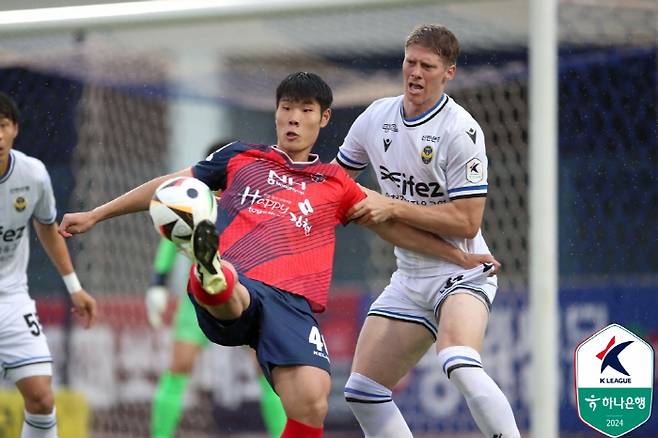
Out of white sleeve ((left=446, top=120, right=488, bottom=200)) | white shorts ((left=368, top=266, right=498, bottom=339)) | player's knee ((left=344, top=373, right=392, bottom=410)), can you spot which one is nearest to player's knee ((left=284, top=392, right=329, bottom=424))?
player's knee ((left=344, top=373, right=392, bottom=410))

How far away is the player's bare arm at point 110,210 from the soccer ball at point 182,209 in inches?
19.5

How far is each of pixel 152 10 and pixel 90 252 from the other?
11.8ft

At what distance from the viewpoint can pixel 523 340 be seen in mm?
9000

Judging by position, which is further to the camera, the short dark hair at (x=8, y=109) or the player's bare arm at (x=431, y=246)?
the short dark hair at (x=8, y=109)

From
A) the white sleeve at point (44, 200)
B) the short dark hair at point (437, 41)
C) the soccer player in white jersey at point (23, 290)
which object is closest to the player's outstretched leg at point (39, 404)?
the soccer player in white jersey at point (23, 290)

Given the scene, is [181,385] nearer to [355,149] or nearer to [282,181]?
[355,149]

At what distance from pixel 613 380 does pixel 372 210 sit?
1458 mm

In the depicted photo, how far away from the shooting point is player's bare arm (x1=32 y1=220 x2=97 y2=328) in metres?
5.93

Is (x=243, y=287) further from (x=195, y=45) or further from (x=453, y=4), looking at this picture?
(x=195, y=45)

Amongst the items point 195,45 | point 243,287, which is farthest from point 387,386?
point 195,45

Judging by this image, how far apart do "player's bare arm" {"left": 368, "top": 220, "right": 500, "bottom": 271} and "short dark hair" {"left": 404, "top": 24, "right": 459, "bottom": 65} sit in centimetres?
70

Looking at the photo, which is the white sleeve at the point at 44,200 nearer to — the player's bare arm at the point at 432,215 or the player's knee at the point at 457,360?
the player's bare arm at the point at 432,215

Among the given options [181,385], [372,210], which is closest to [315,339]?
[372,210]

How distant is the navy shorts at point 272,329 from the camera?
4.30m
